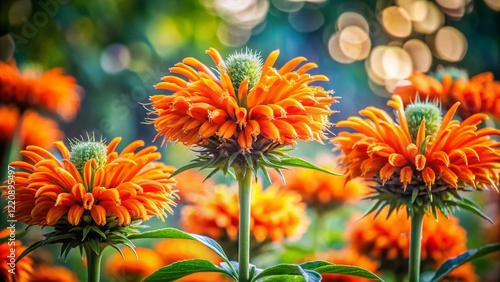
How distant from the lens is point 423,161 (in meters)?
0.83

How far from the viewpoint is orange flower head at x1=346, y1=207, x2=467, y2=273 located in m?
1.13

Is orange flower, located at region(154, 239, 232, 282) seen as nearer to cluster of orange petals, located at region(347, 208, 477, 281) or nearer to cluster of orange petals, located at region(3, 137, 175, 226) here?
cluster of orange petals, located at region(347, 208, 477, 281)

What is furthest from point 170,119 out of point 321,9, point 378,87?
point 321,9

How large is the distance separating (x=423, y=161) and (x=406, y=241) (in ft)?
1.14

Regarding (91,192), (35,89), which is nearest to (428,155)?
(91,192)

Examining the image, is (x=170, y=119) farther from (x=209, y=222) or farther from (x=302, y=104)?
(x=209, y=222)

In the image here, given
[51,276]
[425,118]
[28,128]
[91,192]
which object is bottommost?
[51,276]

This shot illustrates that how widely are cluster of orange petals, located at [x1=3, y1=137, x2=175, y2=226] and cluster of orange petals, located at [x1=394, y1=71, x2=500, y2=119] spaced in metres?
0.54

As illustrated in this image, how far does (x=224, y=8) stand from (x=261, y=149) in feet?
3.94

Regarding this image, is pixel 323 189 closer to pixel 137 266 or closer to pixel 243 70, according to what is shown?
pixel 137 266

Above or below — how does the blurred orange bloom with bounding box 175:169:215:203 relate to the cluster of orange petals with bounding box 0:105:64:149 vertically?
below

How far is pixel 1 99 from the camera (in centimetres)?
131

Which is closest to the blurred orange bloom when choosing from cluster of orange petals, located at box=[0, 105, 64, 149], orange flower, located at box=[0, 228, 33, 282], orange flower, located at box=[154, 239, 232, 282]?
orange flower, located at box=[154, 239, 232, 282]

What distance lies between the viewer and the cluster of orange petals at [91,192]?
2.56ft
